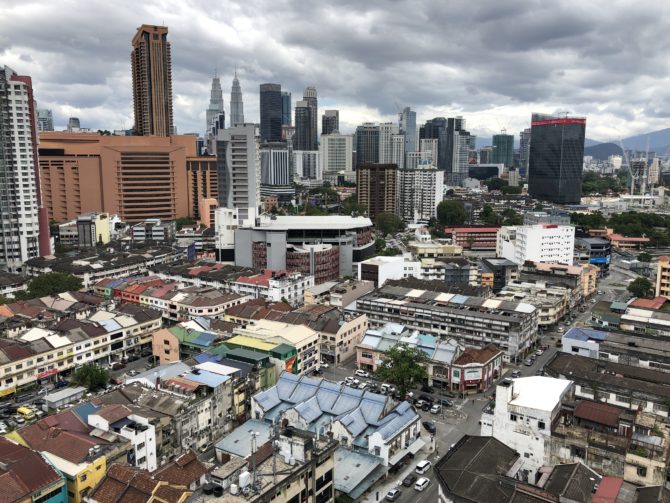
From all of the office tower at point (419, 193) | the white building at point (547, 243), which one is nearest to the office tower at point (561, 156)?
the office tower at point (419, 193)

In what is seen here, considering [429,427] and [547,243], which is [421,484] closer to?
[429,427]

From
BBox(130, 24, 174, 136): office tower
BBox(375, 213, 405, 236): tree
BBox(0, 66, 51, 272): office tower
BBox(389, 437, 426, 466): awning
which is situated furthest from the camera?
BBox(130, 24, 174, 136): office tower

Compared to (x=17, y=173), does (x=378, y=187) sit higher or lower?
lower

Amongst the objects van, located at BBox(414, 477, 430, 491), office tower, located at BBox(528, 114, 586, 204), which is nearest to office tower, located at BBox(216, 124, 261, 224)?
van, located at BBox(414, 477, 430, 491)

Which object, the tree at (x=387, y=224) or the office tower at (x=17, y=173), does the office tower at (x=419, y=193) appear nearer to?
the tree at (x=387, y=224)

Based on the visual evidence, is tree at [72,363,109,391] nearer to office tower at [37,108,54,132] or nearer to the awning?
the awning

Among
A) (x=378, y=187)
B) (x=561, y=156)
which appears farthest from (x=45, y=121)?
(x=561, y=156)
